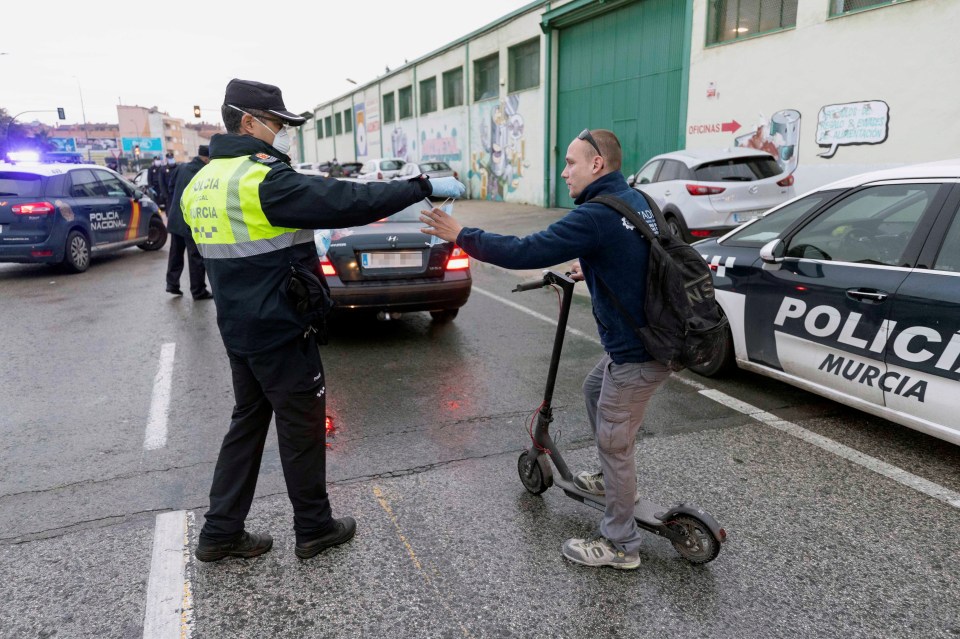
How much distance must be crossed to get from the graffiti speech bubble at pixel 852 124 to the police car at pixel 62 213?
12396mm

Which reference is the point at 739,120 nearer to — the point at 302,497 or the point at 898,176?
the point at 898,176

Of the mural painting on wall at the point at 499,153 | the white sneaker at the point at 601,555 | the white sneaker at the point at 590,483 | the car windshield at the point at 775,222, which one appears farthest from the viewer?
the mural painting on wall at the point at 499,153

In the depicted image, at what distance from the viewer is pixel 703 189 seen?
10383mm

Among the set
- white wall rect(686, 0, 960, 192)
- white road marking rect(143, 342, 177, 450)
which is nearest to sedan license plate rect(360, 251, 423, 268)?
white road marking rect(143, 342, 177, 450)

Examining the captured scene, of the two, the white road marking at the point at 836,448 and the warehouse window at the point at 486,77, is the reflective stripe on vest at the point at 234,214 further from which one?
the warehouse window at the point at 486,77

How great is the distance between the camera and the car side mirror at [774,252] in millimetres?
4410

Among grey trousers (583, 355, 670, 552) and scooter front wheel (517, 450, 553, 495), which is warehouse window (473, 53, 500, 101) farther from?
grey trousers (583, 355, 670, 552)

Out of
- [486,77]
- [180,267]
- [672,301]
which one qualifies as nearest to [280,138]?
[672,301]

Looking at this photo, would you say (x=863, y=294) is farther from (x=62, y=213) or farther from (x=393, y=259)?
(x=62, y=213)

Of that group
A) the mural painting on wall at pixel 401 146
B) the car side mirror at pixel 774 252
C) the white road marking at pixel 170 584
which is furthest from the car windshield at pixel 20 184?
the mural painting on wall at pixel 401 146

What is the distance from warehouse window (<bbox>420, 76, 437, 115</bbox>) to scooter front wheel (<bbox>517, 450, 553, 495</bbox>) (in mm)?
28606

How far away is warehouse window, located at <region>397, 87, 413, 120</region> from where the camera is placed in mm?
33469

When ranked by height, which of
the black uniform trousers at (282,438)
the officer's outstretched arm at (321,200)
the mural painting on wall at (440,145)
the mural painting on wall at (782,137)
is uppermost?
the mural painting on wall at (440,145)

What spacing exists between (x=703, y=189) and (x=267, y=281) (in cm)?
898
